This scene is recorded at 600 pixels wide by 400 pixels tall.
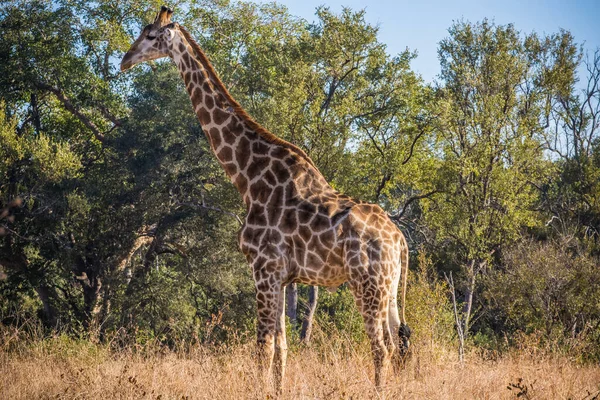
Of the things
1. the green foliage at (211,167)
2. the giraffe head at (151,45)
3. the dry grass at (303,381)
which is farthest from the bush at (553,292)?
the giraffe head at (151,45)

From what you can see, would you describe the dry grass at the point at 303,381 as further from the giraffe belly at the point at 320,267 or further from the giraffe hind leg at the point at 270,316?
the giraffe belly at the point at 320,267

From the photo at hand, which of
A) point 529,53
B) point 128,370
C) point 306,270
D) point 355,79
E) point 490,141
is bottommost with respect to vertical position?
point 128,370

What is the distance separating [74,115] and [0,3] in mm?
5542

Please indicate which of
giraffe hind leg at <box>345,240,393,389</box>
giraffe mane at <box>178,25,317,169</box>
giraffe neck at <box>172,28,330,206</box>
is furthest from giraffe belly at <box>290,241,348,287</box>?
giraffe mane at <box>178,25,317,169</box>

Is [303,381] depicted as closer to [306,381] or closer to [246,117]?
[306,381]

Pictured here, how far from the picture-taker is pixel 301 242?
757 centimetres

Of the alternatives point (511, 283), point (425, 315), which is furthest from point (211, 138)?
point (511, 283)

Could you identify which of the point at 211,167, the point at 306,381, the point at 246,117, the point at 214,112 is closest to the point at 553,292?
the point at 211,167

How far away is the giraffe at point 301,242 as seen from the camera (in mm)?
7223

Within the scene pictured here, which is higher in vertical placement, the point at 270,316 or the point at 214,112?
the point at 214,112

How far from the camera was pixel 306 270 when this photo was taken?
7586 millimetres

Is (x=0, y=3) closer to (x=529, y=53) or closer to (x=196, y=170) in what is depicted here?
(x=196, y=170)

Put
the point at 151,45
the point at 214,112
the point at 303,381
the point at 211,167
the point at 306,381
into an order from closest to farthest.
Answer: the point at 303,381 → the point at 306,381 → the point at 214,112 → the point at 151,45 → the point at 211,167

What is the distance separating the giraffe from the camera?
7.22 metres
